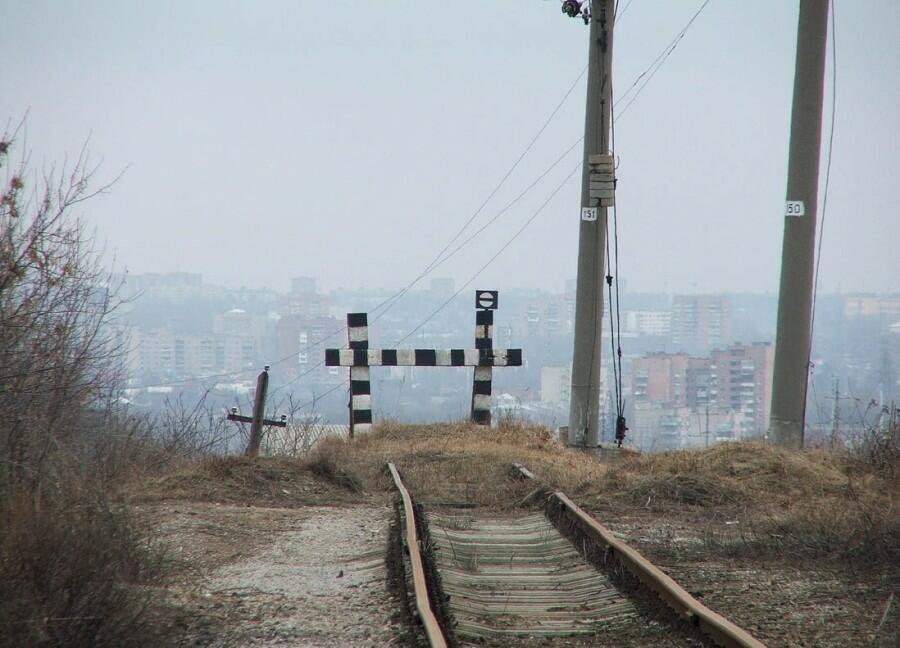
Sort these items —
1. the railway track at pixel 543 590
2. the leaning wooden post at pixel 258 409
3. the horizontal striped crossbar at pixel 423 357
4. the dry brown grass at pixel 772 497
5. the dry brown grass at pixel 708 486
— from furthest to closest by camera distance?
the horizontal striped crossbar at pixel 423 357, the leaning wooden post at pixel 258 409, the dry brown grass at pixel 708 486, the dry brown grass at pixel 772 497, the railway track at pixel 543 590

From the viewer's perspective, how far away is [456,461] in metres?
14.1

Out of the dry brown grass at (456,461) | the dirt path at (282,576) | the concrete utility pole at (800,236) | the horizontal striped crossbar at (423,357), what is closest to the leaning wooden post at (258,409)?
the dry brown grass at (456,461)

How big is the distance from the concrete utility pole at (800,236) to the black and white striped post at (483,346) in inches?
230

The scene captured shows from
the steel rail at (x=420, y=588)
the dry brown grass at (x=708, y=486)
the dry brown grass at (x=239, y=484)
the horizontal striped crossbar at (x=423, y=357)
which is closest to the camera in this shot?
the steel rail at (x=420, y=588)

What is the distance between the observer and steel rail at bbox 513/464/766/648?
5.55 m

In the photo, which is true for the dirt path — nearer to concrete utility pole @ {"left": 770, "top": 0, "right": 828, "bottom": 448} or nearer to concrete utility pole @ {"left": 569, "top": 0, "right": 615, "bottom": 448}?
concrete utility pole @ {"left": 770, "top": 0, "right": 828, "bottom": 448}

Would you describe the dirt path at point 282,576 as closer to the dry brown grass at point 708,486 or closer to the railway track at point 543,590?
the railway track at point 543,590

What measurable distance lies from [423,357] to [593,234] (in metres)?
3.45

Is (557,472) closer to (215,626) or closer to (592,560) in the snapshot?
(592,560)

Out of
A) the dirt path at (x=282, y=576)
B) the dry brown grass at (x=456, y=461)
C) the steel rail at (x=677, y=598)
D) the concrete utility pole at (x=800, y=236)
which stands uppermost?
the concrete utility pole at (x=800, y=236)

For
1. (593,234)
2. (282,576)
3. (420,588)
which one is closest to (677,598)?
(420,588)

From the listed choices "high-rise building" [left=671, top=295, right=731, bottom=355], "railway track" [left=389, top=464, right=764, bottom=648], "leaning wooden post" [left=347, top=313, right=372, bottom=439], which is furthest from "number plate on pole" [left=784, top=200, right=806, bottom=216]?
"high-rise building" [left=671, top=295, right=731, bottom=355]

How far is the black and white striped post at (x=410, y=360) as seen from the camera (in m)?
17.9

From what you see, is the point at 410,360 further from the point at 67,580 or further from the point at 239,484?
the point at 67,580
